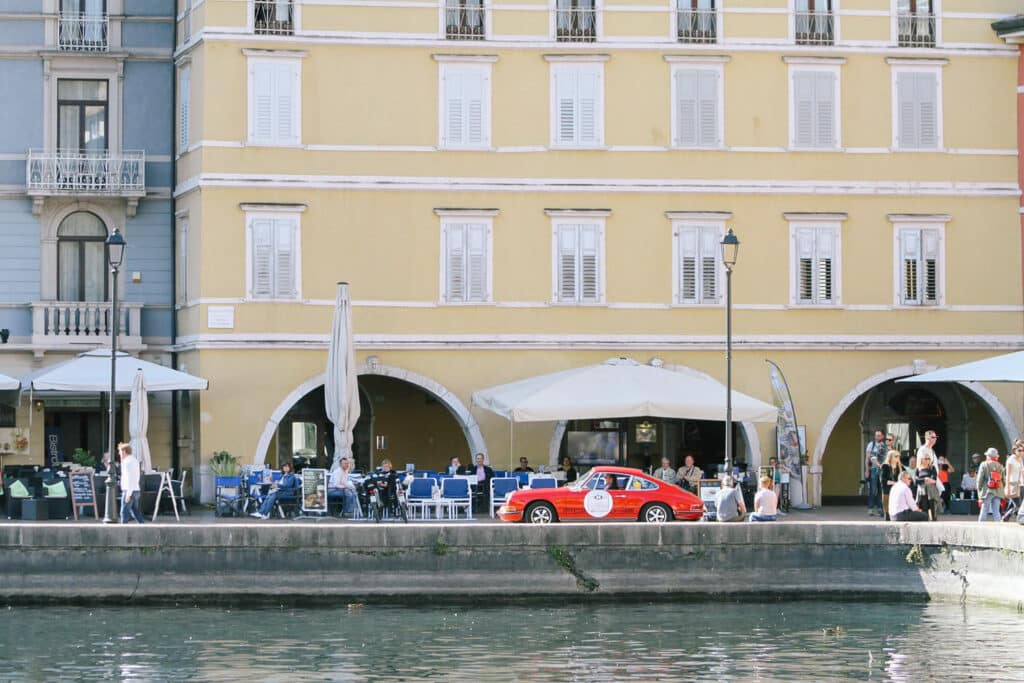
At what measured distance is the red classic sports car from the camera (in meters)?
35.9

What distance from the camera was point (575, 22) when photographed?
144 ft

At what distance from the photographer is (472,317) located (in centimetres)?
4344

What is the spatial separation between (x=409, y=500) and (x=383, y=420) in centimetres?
807

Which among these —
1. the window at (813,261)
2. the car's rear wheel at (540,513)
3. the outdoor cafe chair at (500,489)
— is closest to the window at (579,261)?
the window at (813,261)

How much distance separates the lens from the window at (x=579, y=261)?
4359cm

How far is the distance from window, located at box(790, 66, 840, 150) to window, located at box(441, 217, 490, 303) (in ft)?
22.3

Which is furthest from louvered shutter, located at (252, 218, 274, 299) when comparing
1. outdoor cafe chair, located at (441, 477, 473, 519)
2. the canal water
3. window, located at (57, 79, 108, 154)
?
the canal water

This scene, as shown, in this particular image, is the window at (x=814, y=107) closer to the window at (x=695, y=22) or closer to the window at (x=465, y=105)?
the window at (x=695, y=22)

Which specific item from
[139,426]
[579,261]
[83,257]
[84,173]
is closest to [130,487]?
[139,426]

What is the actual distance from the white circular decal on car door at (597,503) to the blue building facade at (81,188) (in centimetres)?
1205

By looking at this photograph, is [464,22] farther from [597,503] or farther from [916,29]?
[597,503]

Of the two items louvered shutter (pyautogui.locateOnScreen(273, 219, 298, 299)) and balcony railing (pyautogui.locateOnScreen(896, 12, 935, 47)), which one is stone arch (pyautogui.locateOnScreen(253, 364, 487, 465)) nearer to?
louvered shutter (pyautogui.locateOnScreen(273, 219, 298, 299))

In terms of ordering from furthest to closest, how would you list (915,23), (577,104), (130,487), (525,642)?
(915,23) < (577,104) < (130,487) < (525,642)

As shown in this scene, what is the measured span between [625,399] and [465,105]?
824 centimetres
